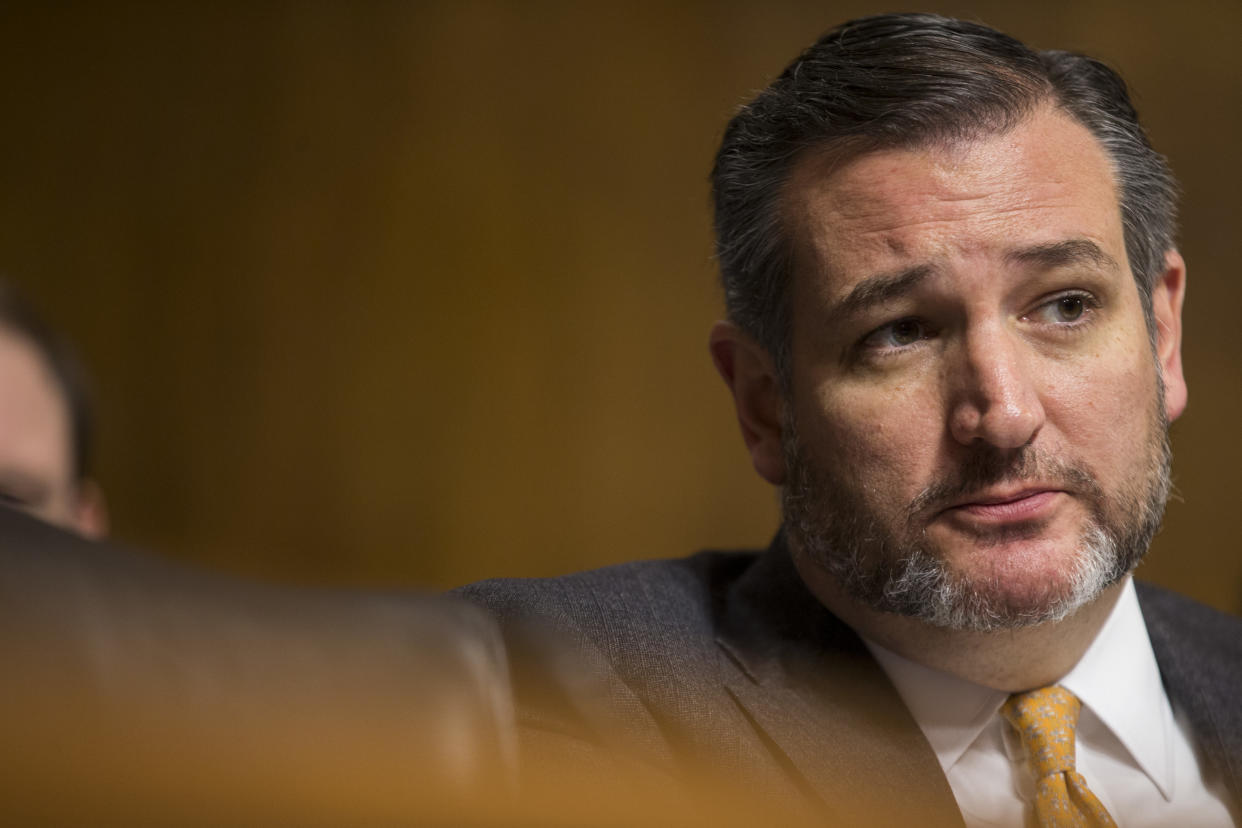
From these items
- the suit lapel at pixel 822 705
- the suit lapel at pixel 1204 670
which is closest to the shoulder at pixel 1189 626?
the suit lapel at pixel 1204 670

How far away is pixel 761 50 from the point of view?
275cm

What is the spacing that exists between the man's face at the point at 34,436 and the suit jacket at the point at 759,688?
0.92 meters

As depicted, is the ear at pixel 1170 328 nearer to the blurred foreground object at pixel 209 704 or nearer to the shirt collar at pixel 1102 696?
the shirt collar at pixel 1102 696

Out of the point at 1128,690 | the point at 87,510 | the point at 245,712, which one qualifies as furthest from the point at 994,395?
the point at 87,510

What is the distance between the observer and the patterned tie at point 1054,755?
101 centimetres

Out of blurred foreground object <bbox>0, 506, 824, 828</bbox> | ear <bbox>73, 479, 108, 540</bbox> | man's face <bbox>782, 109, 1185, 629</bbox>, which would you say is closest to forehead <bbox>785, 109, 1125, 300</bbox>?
man's face <bbox>782, 109, 1185, 629</bbox>

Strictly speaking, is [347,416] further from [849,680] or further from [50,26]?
[849,680]

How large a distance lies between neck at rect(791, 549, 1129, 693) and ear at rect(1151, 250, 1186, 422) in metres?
0.20

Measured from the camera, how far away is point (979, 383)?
98 cm

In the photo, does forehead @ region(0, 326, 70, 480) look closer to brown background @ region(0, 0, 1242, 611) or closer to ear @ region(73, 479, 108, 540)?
ear @ region(73, 479, 108, 540)

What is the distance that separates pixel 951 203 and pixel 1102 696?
45 centimetres

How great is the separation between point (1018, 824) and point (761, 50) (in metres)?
2.05

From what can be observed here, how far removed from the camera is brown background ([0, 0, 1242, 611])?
2756 millimetres

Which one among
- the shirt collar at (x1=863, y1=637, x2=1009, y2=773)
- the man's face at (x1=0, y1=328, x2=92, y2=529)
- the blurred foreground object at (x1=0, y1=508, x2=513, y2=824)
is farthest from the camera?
the man's face at (x1=0, y1=328, x2=92, y2=529)
